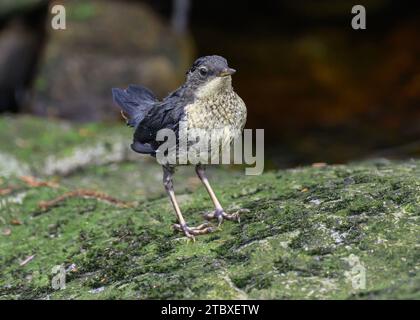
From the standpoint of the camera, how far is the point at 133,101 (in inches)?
226

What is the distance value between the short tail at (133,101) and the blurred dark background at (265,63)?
5.60 metres

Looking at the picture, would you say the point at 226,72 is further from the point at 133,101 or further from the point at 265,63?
the point at 265,63

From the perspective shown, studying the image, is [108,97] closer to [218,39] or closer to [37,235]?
[218,39]

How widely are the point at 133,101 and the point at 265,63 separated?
33.5 ft

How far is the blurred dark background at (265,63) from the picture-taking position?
11930mm

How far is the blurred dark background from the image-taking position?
11930 mm

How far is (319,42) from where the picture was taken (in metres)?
16.0

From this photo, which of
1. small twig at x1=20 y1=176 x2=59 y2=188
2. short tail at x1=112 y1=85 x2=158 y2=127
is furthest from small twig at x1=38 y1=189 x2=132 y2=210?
short tail at x1=112 y1=85 x2=158 y2=127

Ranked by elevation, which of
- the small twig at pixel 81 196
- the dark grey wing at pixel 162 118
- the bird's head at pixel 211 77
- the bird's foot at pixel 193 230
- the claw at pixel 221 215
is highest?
the bird's head at pixel 211 77

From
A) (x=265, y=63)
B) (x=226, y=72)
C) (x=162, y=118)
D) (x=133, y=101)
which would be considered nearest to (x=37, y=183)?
(x=133, y=101)

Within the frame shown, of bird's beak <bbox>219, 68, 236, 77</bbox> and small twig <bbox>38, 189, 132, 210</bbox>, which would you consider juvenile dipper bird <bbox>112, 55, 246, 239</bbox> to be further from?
small twig <bbox>38, 189, 132, 210</bbox>

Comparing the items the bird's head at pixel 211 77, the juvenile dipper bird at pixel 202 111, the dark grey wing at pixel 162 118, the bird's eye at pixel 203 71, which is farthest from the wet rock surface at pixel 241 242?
the bird's eye at pixel 203 71

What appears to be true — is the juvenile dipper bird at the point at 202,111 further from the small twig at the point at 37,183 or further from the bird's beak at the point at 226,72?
the small twig at the point at 37,183
